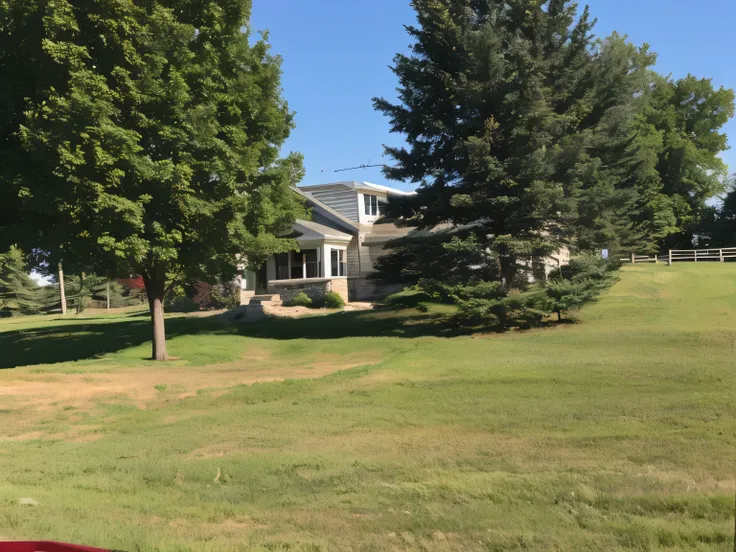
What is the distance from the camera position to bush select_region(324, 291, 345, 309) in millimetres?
30500

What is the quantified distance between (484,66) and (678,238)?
42643mm

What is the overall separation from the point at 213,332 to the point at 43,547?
21.2m

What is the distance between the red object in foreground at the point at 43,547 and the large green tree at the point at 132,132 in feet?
39.8

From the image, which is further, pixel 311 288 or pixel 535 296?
pixel 311 288

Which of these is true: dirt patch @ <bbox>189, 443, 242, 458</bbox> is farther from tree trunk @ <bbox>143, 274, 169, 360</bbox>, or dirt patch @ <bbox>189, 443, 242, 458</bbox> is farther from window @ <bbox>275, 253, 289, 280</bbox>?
window @ <bbox>275, 253, 289, 280</bbox>

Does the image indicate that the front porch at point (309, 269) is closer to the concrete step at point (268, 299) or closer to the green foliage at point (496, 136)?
the concrete step at point (268, 299)

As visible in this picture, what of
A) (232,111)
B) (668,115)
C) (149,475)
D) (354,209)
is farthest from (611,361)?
(668,115)

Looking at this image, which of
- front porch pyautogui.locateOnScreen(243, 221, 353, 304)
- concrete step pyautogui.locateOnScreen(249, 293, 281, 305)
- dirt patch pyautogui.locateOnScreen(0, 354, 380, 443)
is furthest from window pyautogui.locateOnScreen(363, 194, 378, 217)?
dirt patch pyautogui.locateOnScreen(0, 354, 380, 443)

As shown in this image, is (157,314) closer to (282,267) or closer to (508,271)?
(508,271)

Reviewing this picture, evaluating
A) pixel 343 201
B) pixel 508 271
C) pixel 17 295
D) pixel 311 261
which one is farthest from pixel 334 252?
pixel 17 295

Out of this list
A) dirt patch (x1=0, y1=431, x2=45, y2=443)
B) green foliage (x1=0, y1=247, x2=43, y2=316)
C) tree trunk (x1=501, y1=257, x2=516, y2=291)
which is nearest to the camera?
dirt patch (x1=0, y1=431, x2=45, y2=443)

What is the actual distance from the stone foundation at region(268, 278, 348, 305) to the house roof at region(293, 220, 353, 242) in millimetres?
2494

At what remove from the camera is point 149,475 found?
652 cm

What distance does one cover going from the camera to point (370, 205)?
37625 millimetres
